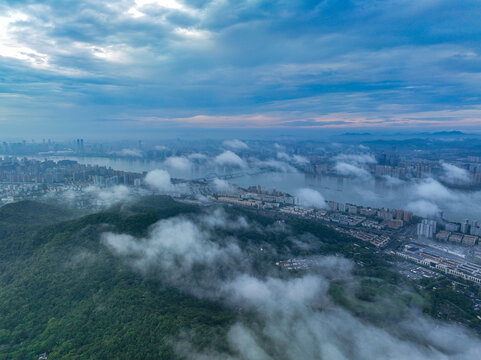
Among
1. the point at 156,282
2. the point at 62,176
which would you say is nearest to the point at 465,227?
the point at 156,282

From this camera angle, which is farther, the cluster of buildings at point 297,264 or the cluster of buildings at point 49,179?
the cluster of buildings at point 49,179

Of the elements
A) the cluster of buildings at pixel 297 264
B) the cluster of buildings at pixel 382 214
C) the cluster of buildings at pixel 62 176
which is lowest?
the cluster of buildings at pixel 382 214

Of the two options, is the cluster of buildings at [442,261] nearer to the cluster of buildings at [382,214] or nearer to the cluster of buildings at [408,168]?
the cluster of buildings at [382,214]

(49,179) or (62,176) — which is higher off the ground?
(62,176)

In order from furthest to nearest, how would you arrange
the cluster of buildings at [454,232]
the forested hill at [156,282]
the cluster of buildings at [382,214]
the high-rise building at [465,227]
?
the cluster of buildings at [382,214] → the high-rise building at [465,227] → the cluster of buildings at [454,232] → the forested hill at [156,282]

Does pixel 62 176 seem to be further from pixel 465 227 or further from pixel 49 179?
pixel 465 227

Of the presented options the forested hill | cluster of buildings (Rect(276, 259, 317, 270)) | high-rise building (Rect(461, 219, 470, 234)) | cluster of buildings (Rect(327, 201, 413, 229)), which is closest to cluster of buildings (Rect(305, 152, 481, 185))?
cluster of buildings (Rect(327, 201, 413, 229))

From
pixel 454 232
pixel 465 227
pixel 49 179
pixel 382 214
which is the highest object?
pixel 49 179

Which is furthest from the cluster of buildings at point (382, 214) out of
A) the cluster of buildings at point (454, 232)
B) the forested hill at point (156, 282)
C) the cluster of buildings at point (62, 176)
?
the cluster of buildings at point (62, 176)

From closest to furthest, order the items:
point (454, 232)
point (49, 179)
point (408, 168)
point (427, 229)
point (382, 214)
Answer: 1. point (427, 229)
2. point (454, 232)
3. point (382, 214)
4. point (49, 179)
5. point (408, 168)
